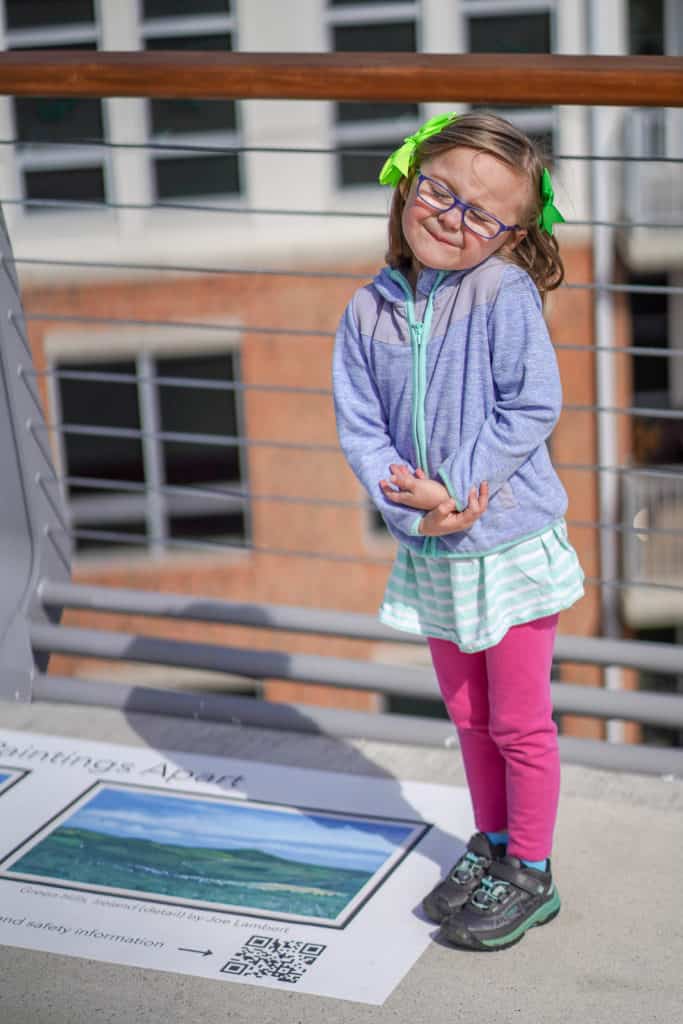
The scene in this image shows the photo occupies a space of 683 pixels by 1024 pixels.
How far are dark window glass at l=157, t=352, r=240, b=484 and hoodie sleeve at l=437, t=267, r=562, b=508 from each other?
754 cm

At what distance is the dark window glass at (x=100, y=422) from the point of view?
9.41 metres

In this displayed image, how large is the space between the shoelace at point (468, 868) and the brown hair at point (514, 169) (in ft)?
2.30

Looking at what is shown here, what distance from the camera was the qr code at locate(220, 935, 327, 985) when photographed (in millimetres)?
1647

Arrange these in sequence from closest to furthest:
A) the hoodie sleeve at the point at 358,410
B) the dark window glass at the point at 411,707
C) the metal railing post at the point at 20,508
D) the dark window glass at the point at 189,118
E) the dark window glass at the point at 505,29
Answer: the hoodie sleeve at the point at 358,410 → the metal railing post at the point at 20,508 → the dark window glass at the point at 505,29 → the dark window glass at the point at 189,118 → the dark window glass at the point at 411,707

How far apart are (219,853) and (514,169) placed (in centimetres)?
97

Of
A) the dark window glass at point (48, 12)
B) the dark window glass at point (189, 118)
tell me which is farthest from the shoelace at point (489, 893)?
the dark window glass at point (48, 12)

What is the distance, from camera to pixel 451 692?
1758mm

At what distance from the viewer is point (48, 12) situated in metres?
8.66

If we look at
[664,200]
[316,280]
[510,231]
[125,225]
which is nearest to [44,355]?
[125,225]

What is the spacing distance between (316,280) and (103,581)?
2425mm

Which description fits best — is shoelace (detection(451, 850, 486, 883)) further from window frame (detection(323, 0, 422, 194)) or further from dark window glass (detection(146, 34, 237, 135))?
dark window glass (detection(146, 34, 237, 135))

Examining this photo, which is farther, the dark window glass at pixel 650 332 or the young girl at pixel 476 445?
the dark window glass at pixel 650 332

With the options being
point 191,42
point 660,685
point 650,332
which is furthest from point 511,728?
point 660,685

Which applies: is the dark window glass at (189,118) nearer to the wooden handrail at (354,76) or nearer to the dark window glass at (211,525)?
the dark window glass at (211,525)
